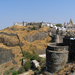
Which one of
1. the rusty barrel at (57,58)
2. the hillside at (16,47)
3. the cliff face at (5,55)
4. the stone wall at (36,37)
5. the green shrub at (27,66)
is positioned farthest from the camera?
the stone wall at (36,37)

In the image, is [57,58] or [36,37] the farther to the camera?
[36,37]

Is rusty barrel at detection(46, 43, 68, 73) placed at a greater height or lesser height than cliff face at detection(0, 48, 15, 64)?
greater

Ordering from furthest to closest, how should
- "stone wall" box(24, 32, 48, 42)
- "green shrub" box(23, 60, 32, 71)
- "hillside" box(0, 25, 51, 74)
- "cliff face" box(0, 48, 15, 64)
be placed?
"stone wall" box(24, 32, 48, 42) → "cliff face" box(0, 48, 15, 64) → "hillside" box(0, 25, 51, 74) → "green shrub" box(23, 60, 32, 71)

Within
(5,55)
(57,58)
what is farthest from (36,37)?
(57,58)

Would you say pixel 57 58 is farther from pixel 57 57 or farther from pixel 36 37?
pixel 36 37

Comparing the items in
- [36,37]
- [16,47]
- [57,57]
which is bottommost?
[16,47]

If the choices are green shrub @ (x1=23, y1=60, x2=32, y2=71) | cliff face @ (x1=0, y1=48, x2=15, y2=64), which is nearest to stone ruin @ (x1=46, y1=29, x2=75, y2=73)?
green shrub @ (x1=23, y1=60, x2=32, y2=71)

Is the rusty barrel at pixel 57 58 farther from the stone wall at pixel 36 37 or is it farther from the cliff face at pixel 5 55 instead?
the stone wall at pixel 36 37

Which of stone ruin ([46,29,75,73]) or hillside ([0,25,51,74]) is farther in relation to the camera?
hillside ([0,25,51,74])

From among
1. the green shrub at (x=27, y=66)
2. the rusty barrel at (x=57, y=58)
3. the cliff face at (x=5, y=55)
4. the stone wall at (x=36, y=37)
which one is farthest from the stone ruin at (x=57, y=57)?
the stone wall at (x=36, y=37)

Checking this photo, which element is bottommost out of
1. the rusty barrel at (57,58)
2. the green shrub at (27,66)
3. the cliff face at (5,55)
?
the green shrub at (27,66)

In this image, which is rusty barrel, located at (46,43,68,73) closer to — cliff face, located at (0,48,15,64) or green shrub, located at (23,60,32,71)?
green shrub, located at (23,60,32,71)

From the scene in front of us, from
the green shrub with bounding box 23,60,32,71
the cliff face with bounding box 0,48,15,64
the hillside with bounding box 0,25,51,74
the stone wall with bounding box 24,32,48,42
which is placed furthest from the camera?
the stone wall with bounding box 24,32,48,42

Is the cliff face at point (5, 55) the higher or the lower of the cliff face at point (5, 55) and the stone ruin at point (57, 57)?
A: the lower
